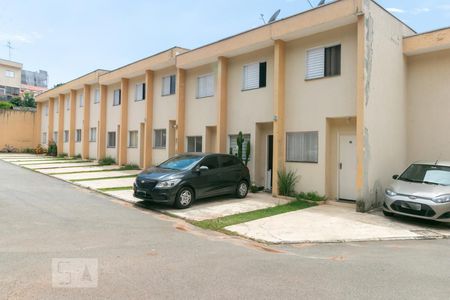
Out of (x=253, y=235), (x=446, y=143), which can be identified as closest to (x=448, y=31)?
(x=446, y=143)

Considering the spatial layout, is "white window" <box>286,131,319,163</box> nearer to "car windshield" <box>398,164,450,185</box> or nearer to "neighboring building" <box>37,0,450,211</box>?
"neighboring building" <box>37,0,450,211</box>

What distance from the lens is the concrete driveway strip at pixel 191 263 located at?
4.52 m

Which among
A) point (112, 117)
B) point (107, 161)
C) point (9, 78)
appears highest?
point (9, 78)

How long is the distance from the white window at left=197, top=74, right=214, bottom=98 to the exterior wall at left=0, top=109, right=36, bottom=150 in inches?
1085

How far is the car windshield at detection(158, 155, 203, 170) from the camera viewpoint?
11.2m

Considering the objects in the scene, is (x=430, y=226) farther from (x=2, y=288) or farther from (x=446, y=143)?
(x=2, y=288)

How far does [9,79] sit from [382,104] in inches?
2591

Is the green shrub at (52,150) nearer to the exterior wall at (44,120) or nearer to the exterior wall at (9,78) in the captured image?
the exterior wall at (44,120)

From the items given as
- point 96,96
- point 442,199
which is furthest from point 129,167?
point 442,199

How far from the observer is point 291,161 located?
13.1 m

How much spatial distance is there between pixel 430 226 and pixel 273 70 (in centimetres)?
772

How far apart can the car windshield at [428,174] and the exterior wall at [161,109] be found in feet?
39.4

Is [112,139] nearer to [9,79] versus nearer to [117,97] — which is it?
[117,97]

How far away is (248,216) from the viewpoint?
32.0 ft
